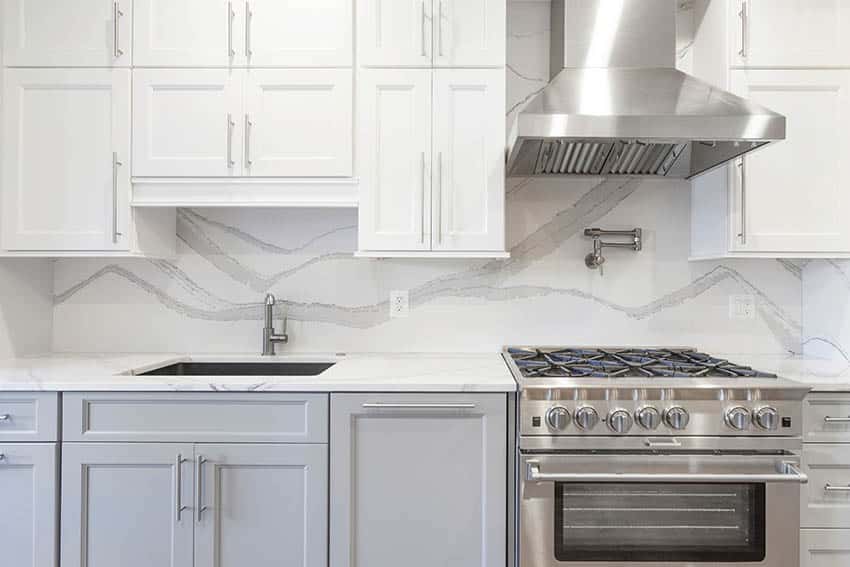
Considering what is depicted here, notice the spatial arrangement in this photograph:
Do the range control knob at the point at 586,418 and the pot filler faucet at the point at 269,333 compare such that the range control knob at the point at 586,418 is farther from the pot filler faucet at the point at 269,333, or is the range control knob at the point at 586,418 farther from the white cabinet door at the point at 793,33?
the white cabinet door at the point at 793,33

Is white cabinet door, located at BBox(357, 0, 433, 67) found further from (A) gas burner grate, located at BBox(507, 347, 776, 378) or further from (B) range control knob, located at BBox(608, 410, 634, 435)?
(B) range control knob, located at BBox(608, 410, 634, 435)

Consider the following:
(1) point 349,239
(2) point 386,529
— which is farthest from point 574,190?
(2) point 386,529

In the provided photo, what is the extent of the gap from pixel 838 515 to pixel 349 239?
2.03 meters

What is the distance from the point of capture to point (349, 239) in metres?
2.49

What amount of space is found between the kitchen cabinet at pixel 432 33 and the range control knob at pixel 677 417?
4.42 ft

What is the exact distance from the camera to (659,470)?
1.73 metres

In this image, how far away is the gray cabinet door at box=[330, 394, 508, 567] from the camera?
1.76 meters

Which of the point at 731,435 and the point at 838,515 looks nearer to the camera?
the point at 731,435

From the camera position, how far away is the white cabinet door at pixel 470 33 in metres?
2.12

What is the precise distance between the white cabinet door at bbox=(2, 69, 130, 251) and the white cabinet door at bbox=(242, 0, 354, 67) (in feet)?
1.65

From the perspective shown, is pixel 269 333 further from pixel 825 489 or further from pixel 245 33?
pixel 825 489

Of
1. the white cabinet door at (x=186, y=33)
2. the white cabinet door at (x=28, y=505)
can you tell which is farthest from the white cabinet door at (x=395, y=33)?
the white cabinet door at (x=28, y=505)

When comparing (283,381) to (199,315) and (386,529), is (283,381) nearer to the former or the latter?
(386,529)

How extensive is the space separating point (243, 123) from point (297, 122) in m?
0.20
